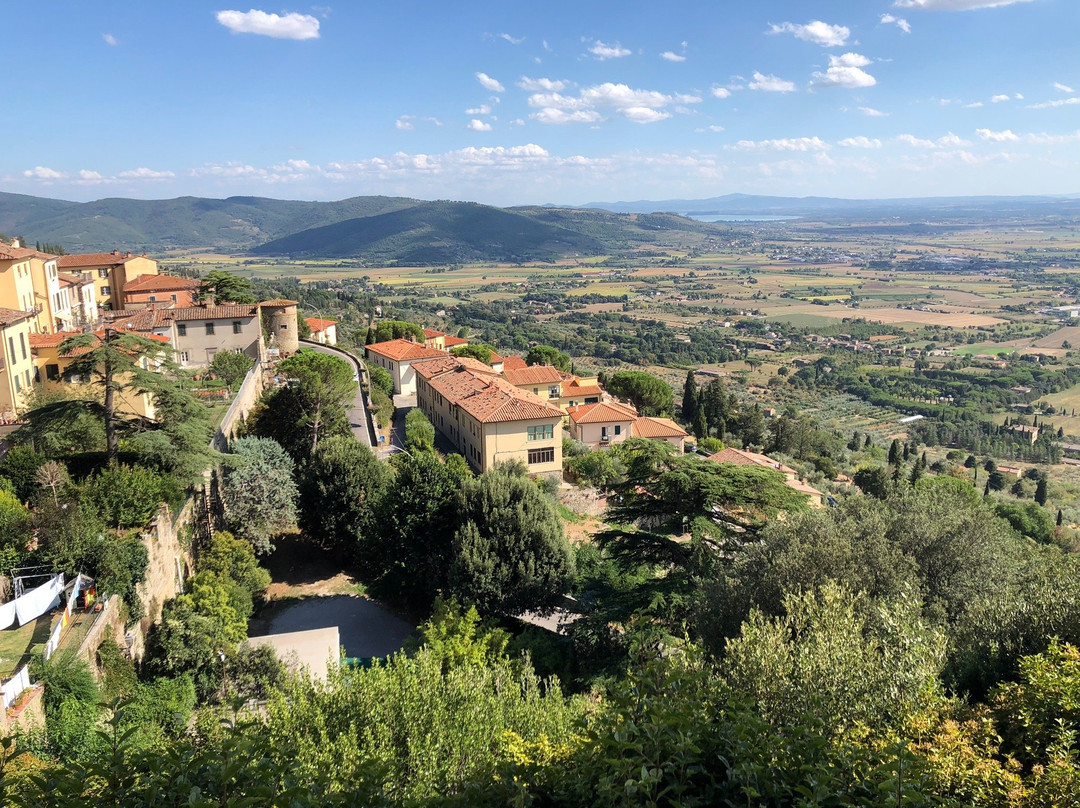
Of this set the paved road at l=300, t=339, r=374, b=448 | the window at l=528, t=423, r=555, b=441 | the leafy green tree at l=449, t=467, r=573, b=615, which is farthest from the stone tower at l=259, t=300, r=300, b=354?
the leafy green tree at l=449, t=467, r=573, b=615

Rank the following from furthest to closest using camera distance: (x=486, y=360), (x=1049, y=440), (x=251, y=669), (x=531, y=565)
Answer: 1. (x=1049, y=440)
2. (x=486, y=360)
3. (x=531, y=565)
4. (x=251, y=669)

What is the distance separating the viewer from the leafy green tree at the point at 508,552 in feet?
70.7

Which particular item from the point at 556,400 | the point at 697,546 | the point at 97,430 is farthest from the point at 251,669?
the point at 556,400

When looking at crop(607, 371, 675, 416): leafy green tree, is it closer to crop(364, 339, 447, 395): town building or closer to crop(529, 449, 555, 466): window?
crop(364, 339, 447, 395): town building

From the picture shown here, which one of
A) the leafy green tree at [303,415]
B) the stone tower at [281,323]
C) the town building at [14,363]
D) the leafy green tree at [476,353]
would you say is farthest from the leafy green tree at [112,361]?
the leafy green tree at [476,353]

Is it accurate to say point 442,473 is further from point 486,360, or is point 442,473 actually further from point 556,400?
point 486,360

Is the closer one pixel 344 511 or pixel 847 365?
pixel 344 511

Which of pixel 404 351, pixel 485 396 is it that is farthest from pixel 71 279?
pixel 485 396

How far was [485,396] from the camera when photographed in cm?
3881

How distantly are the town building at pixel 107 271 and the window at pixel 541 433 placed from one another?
102 feet

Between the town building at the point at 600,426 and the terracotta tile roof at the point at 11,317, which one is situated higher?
the terracotta tile roof at the point at 11,317

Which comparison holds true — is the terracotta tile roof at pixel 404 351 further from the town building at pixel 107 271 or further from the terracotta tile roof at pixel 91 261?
the terracotta tile roof at pixel 91 261

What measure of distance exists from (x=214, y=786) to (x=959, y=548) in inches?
701

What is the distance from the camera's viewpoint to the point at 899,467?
5256cm
